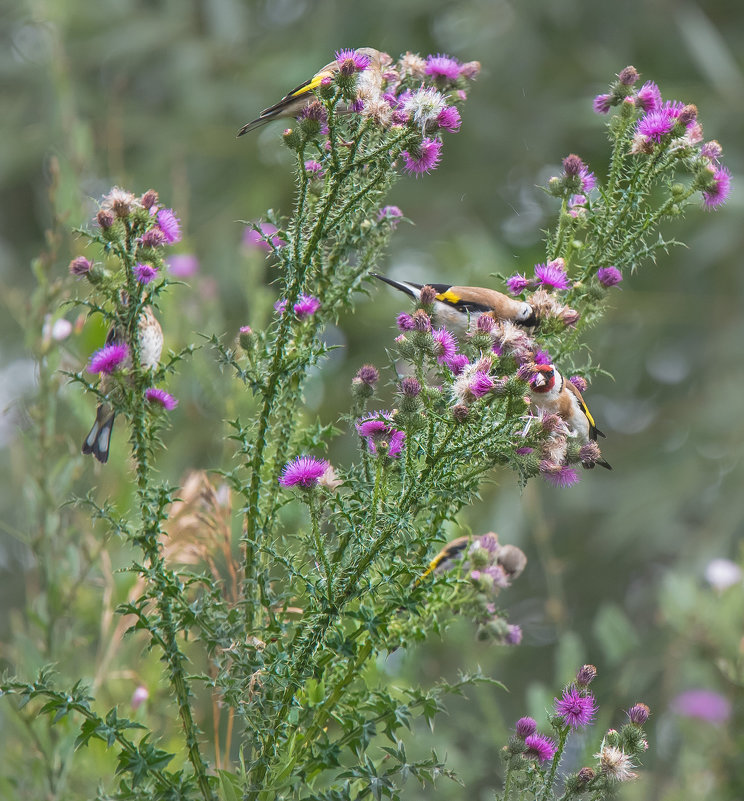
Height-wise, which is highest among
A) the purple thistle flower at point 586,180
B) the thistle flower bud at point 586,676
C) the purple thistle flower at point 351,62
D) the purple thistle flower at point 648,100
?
the purple thistle flower at point 351,62

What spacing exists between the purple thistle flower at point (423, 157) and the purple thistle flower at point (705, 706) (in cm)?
Answer: 183

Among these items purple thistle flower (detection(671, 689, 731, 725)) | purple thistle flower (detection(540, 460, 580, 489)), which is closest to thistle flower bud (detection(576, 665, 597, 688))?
purple thistle flower (detection(540, 460, 580, 489))

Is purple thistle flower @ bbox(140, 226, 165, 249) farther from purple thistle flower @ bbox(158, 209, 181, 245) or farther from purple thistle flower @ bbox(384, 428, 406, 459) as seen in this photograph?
purple thistle flower @ bbox(384, 428, 406, 459)

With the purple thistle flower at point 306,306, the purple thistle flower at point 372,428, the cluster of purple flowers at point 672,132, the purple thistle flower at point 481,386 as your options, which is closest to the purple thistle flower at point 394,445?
the purple thistle flower at point 372,428

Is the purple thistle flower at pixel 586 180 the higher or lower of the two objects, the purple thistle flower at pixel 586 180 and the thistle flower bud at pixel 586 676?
the higher

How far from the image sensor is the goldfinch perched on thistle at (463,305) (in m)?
1.53

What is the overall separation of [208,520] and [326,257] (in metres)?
0.53

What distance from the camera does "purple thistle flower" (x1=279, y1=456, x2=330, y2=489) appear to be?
1263 mm

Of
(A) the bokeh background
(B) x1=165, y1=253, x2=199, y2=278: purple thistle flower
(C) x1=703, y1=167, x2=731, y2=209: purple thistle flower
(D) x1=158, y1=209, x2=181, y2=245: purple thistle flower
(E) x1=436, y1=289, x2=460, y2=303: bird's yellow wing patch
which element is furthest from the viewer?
(A) the bokeh background

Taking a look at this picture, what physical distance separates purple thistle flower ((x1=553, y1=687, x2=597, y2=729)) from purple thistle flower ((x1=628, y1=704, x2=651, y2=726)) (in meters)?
0.05

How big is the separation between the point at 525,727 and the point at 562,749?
0.18 feet

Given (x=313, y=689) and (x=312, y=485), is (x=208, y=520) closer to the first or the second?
(x=313, y=689)

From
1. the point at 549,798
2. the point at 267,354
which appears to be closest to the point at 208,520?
the point at 267,354

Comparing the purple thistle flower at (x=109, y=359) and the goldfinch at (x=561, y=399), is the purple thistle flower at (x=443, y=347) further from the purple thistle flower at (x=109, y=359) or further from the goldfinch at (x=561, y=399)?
the purple thistle flower at (x=109, y=359)
